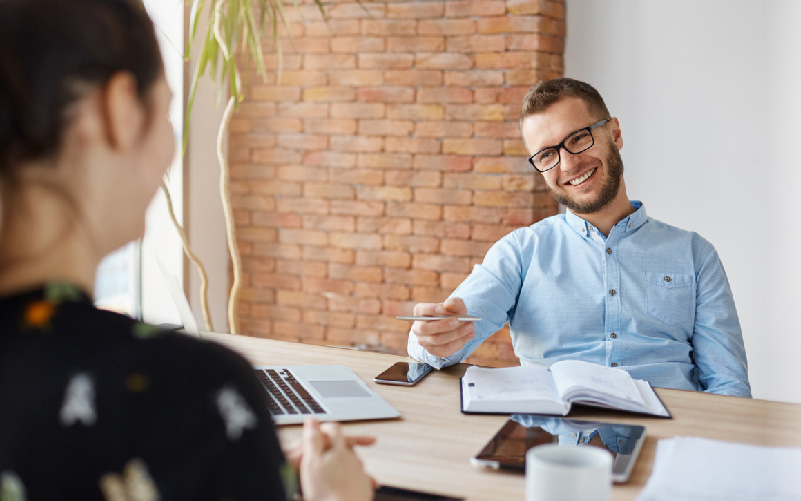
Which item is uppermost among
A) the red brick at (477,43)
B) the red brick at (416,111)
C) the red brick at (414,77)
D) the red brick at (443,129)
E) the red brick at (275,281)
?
the red brick at (477,43)

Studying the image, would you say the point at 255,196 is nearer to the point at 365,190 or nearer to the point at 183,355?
the point at 365,190

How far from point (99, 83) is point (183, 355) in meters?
0.22

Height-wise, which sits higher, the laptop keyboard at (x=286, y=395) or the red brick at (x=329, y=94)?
the red brick at (x=329, y=94)

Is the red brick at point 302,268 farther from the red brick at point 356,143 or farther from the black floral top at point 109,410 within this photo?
the black floral top at point 109,410

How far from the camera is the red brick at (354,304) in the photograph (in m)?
3.68

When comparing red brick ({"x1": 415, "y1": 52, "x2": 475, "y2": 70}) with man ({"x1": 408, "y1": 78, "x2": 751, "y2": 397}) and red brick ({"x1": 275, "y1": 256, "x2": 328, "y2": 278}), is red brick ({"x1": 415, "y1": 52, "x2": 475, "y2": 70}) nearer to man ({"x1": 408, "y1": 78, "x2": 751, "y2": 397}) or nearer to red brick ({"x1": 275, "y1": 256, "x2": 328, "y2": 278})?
red brick ({"x1": 275, "y1": 256, "x2": 328, "y2": 278})

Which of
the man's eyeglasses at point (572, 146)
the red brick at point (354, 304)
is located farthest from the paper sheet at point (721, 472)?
the red brick at point (354, 304)

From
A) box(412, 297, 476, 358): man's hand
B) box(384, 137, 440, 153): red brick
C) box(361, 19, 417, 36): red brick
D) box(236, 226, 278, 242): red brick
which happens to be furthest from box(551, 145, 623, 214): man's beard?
box(236, 226, 278, 242): red brick

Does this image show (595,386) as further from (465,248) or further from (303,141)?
(303,141)

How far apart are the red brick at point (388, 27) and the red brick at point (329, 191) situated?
0.73 meters

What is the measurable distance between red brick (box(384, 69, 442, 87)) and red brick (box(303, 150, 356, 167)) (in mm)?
409

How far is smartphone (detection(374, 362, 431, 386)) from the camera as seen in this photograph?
59.5 inches

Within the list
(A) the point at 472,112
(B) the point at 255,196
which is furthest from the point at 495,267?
(B) the point at 255,196

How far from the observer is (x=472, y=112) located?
339 cm
